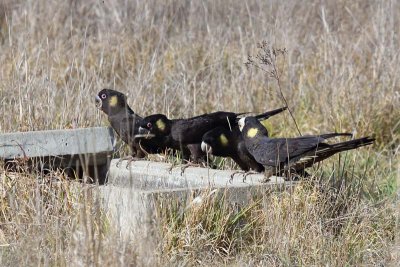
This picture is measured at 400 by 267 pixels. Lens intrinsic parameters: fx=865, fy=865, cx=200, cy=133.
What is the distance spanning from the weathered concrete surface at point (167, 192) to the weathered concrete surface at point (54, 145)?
14.3 inches

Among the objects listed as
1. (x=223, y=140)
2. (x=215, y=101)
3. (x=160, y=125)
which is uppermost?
(x=215, y=101)

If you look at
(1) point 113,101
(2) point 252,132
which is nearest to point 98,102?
(1) point 113,101

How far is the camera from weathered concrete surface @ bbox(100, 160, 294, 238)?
4.59 m

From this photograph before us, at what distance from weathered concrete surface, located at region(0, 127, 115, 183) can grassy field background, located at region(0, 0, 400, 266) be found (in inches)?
17.2

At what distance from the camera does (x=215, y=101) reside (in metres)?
8.16

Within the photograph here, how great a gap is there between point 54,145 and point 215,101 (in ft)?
8.16

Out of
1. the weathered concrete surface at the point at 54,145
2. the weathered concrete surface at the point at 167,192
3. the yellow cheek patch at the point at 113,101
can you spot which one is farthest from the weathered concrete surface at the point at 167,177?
the yellow cheek patch at the point at 113,101

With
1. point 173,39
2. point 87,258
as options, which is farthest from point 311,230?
point 173,39

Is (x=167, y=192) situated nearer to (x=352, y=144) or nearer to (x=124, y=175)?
(x=352, y=144)

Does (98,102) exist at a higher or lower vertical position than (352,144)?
higher

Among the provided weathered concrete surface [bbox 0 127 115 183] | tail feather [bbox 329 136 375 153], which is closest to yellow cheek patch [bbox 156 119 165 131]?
weathered concrete surface [bbox 0 127 115 183]

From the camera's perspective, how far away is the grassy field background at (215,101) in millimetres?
4680

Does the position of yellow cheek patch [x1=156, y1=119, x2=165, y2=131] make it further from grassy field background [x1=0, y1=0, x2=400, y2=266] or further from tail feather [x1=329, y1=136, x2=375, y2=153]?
tail feather [x1=329, y1=136, x2=375, y2=153]

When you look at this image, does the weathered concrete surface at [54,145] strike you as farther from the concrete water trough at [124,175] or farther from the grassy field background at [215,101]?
the grassy field background at [215,101]
